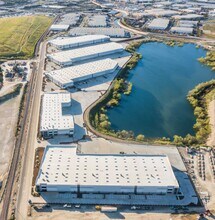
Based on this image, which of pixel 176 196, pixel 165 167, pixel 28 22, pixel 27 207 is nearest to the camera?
pixel 27 207

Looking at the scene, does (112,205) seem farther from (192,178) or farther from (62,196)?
(192,178)

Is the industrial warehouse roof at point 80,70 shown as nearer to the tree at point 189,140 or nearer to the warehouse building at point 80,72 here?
the warehouse building at point 80,72

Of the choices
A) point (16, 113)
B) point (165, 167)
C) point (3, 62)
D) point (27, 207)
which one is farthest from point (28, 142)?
point (3, 62)

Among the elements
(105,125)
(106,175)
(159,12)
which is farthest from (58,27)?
(106,175)

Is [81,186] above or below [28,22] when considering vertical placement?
below

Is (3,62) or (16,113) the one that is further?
(3,62)

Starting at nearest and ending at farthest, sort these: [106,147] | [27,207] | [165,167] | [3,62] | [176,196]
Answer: [27,207]
[176,196]
[165,167]
[106,147]
[3,62]

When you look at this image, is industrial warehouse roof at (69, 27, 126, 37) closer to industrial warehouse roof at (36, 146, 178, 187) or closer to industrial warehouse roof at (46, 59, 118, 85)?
industrial warehouse roof at (46, 59, 118, 85)
